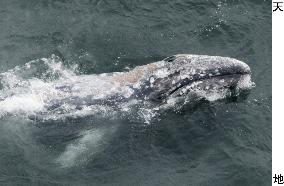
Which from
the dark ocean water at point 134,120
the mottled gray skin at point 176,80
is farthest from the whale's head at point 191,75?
the dark ocean water at point 134,120

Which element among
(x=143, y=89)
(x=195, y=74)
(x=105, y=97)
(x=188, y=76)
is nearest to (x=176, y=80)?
(x=188, y=76)

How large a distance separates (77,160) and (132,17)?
863cm

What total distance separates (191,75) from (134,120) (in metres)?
2.39

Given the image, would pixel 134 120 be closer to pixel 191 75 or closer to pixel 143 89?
pixel 143 89

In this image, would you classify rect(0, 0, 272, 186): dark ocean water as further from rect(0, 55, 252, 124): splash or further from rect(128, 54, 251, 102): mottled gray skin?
rect(128, 54, 251, 102): mottled gray skin

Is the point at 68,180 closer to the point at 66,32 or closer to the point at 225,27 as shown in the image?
the point at 66,32

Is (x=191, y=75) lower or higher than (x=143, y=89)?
higher

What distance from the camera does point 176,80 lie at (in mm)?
19000

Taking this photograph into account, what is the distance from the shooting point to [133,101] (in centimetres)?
1931

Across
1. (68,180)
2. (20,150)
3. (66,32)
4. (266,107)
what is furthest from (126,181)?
(66,32)
